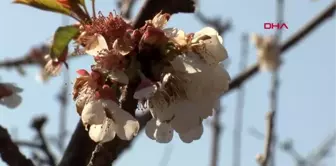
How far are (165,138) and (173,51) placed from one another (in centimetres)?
15

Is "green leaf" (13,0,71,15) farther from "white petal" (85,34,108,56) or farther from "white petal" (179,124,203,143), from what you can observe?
"white petal" (179,124,203,143)

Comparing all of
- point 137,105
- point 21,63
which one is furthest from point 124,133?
point 21,63

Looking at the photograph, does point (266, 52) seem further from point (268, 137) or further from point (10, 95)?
point (10, 95)

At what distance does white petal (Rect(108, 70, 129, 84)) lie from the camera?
101 cm

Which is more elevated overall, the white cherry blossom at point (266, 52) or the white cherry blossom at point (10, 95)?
the white cherry blossom at point (10, 95)

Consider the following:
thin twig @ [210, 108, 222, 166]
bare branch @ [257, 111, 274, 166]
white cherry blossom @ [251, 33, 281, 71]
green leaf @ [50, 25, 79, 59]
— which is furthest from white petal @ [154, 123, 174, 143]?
white cherry blossom @ [251, 33, 281, 71]

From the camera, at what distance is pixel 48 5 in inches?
50.0

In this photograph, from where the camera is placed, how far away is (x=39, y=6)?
1276 millimetres

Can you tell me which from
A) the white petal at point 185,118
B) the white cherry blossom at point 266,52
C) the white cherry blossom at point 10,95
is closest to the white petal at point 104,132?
the white petal at point 185,118

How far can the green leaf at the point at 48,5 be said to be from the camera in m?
1.25

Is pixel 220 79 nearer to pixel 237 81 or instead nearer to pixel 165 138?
pixel 165 138

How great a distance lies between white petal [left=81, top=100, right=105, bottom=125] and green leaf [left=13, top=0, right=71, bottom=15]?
26 centimetres

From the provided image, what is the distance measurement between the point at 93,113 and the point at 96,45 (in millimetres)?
110

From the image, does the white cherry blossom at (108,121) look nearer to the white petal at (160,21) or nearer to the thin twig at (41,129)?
the white petal at (160,21)
